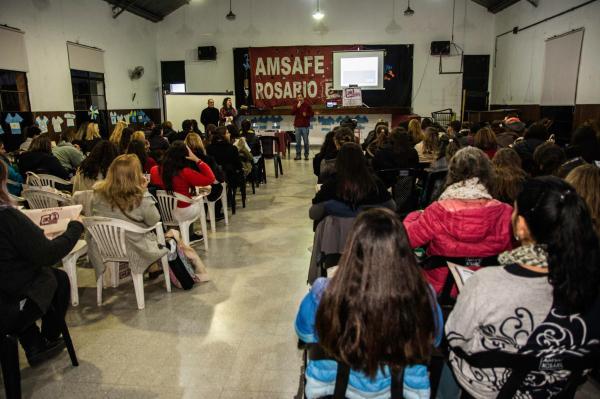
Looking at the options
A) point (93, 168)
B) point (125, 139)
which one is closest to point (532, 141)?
point (93, 168)

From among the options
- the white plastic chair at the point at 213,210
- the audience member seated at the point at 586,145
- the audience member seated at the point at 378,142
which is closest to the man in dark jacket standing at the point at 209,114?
the white plastic chair at the point at 213,210

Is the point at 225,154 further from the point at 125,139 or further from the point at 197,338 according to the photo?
the point at 197,338

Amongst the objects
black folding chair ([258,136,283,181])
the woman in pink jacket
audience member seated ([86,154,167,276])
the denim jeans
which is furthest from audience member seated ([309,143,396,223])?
the denim jeans

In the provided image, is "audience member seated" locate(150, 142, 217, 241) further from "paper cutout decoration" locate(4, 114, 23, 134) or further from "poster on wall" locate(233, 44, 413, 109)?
"poster on wall" locate(233, 44, 413, 109)

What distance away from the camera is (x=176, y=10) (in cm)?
1259

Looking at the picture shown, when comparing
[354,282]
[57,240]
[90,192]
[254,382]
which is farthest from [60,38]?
[354,282]

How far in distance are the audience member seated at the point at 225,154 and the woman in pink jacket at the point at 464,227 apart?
12.7 feet

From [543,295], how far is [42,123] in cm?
851

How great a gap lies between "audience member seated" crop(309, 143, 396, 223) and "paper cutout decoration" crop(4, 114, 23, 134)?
6.41 meters

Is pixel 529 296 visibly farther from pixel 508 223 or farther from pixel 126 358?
pixel 126 358

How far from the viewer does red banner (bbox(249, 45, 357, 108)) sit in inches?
483

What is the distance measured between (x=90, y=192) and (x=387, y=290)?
113 inches

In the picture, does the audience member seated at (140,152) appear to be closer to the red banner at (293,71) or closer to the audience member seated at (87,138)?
the audience member seated at (87,138)

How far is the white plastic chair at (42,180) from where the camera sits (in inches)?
176
